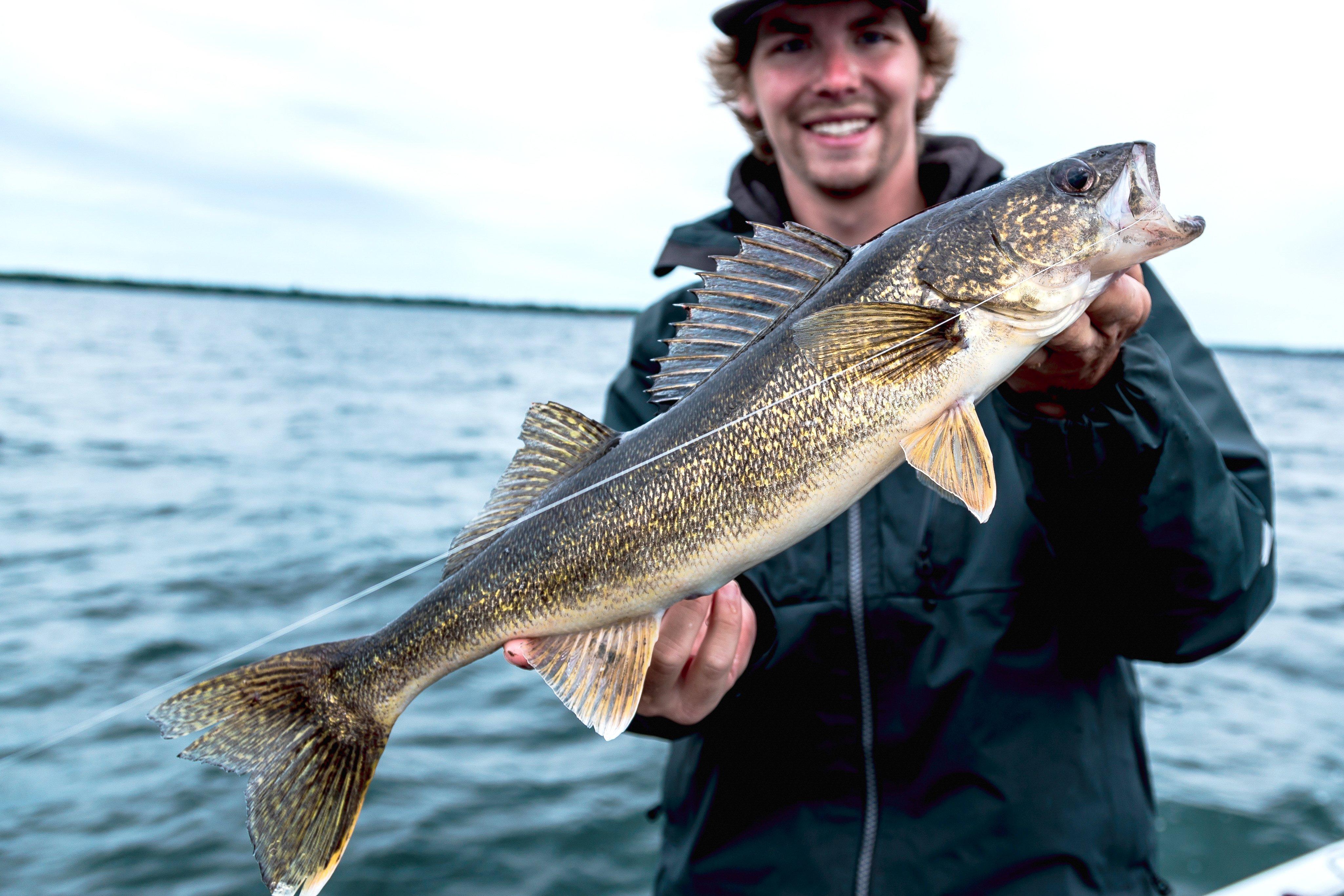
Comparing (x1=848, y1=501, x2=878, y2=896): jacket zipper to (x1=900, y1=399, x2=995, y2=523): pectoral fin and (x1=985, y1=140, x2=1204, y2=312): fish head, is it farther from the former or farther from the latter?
(x1=985, y1=140, x2=1204, y2=312): fish head

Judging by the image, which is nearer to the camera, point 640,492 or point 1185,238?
point 1185,238

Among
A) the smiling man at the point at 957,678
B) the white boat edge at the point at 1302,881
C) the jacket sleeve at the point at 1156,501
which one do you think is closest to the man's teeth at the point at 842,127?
the smiling man at the point at 957,678

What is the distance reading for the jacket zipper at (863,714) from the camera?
2.98 metres

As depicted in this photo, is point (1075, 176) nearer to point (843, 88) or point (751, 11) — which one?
point (843, 88)

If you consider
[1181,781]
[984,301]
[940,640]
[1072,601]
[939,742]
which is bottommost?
[1181,781]

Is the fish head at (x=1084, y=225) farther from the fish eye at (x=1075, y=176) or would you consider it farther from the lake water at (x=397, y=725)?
the lake water at (x=397, y=725)

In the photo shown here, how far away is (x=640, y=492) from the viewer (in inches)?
83.5

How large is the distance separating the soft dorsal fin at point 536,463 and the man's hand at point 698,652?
324mm

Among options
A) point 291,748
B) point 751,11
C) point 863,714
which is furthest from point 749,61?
point 291,748

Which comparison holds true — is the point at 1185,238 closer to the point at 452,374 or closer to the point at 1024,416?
the point at 1024,416

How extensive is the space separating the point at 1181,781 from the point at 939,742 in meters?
4.55

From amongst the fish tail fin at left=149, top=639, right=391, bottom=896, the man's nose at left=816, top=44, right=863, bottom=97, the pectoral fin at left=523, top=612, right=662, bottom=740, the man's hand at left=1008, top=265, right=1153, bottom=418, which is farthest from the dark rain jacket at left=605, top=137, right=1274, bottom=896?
the man's nose at left=816, top=44, right=863, bottom=97

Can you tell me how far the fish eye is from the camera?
1.99m

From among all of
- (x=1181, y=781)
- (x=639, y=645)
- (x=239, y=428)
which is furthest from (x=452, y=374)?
(x=639, y=645)
